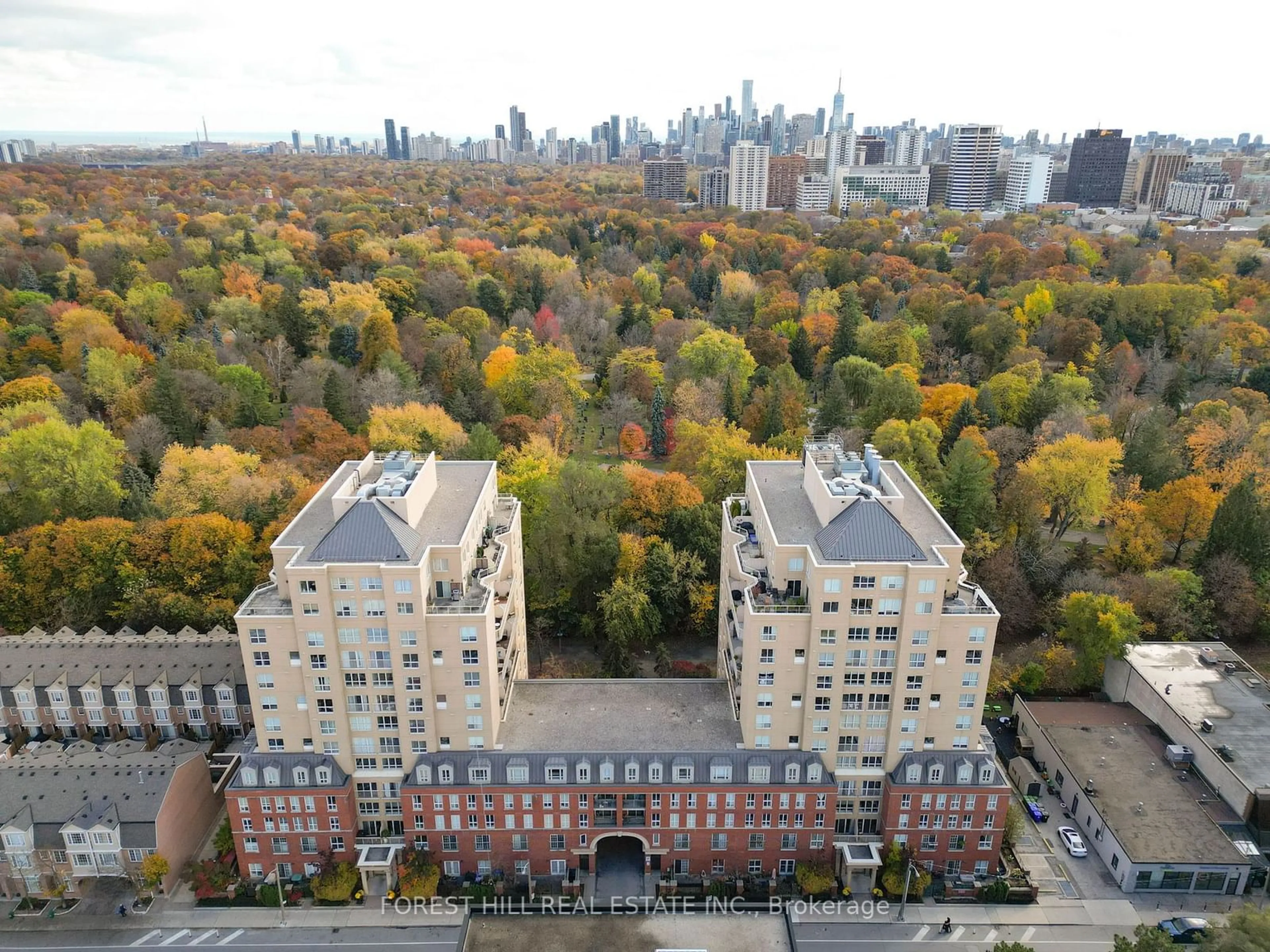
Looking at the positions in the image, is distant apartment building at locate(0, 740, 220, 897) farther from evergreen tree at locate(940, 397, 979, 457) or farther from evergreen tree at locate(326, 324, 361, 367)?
evergreen tree at locate(326, 324, 361, 367)

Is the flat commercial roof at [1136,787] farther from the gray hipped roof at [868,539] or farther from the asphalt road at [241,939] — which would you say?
the asphalt road at [241,939]

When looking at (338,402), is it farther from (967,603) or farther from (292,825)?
(967,603)

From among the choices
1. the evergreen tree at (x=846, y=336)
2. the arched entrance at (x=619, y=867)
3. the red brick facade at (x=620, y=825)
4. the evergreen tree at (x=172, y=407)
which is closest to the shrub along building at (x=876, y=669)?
the red brick facade at (x=620, y=825)

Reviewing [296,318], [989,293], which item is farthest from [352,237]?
[989,293]

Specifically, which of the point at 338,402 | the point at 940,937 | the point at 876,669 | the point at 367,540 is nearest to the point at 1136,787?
the point at 940,937

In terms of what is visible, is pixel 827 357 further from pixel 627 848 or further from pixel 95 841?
pixel 95 841

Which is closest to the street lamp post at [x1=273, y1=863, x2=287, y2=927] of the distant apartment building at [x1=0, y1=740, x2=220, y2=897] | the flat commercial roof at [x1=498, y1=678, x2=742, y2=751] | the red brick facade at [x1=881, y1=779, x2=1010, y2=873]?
the distant apartment building at [x1=0, y1=740, x2=220, y2=897]
